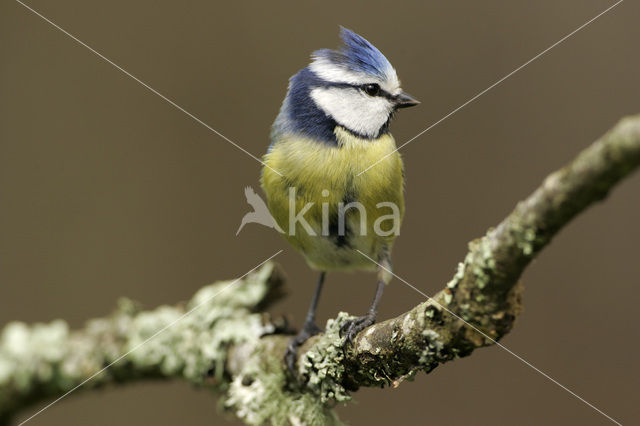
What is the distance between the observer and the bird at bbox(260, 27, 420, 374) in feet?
6.04

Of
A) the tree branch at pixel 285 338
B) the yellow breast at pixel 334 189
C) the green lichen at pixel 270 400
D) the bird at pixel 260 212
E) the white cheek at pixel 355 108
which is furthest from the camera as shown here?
the bird at pixel 260 212

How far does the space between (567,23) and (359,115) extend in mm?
1477

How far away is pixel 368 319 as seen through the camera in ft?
5.50

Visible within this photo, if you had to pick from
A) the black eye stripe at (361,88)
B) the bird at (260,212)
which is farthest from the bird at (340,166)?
the bird at (260,212)

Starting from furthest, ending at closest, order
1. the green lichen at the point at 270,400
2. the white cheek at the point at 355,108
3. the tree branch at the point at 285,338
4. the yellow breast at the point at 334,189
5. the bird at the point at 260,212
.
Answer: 1. the bird at the point at 260,212
2. the white cheek at the point at 355,108
3. the yellow breast at the point at 334,189
4. the green lichen at the point at 270,400
5. the tree branch at the point at 285,338

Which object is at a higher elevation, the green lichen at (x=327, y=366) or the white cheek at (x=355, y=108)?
the white cheek at (x=355, y=108)

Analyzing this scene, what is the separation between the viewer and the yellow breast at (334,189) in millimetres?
1833

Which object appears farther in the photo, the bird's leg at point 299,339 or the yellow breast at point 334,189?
the yellow breast at point 334,189

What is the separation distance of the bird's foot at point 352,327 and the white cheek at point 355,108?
0.66m

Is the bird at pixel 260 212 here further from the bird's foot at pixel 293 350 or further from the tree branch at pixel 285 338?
the bird's foot at pixel 293 350

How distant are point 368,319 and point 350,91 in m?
0.82

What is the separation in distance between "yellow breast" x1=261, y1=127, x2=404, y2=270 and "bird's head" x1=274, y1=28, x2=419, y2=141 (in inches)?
3.4

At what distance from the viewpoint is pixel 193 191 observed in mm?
3154

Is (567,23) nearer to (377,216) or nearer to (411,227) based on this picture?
(411,227)
